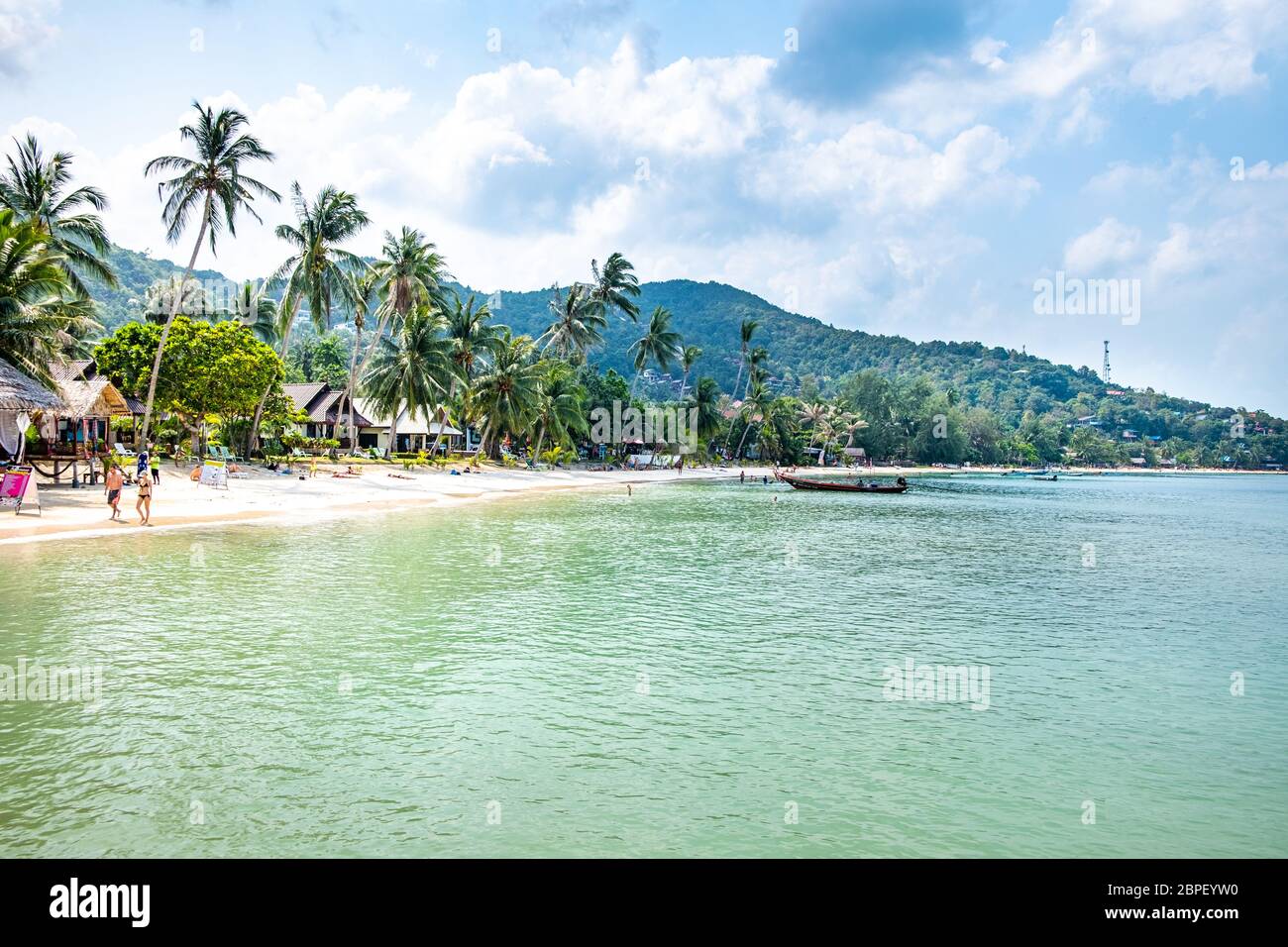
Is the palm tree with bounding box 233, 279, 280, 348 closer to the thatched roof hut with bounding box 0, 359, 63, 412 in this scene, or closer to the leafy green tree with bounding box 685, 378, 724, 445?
the thatched roof hut with bounding box 0, 359, 63, 412

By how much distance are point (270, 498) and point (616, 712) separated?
26275mm

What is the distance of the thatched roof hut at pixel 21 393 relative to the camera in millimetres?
23203

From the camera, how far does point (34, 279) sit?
2586cm

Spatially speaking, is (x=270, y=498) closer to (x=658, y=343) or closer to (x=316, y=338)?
(x=658, y=343)

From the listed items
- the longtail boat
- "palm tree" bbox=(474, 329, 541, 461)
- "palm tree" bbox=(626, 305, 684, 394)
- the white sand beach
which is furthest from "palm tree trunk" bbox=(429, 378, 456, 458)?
the longtail boat

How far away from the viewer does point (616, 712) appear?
8.91 m

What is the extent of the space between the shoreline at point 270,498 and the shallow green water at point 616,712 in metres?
2.81

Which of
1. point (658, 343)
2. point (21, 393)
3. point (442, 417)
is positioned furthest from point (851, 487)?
point (21, 393)

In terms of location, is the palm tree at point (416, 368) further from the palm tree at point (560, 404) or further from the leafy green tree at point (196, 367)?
the palm tree at point (560, 404)

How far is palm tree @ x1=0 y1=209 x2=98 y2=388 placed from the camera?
2542 cm

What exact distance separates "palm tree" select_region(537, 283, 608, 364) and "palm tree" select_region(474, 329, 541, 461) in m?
12.5
